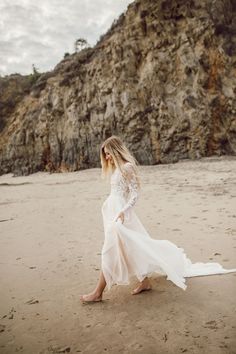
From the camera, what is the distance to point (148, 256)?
3.37m

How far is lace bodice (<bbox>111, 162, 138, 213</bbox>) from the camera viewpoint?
141 inches

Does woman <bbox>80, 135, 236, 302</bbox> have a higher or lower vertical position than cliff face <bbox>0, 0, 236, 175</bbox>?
lower

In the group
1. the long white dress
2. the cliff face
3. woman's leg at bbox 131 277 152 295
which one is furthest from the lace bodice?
the cliff face

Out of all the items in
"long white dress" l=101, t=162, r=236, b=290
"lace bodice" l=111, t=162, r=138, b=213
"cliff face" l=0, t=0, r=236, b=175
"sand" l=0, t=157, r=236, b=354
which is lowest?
"sand" l=0, t=157, r=236, b=354

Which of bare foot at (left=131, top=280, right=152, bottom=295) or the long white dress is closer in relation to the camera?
the long white dress

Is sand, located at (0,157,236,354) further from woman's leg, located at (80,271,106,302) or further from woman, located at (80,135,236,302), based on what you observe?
woman, located at (80,135,236,302)

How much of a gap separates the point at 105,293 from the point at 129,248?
68 centimetres

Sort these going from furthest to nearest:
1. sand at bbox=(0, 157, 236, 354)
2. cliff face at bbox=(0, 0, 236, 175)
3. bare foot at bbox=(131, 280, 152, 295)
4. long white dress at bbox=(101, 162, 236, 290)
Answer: cliff face at bbox=(0, 0, 236, 175) < bare foot at bbox=(131, 280, 152, 295) < long white dress at bbox=(101, 162, 236, 290) < sand at bbox=(0, 157, 236, 354)

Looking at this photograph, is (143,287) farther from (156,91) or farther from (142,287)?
(156,91)

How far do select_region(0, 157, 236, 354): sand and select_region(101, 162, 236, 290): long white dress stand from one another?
0.89 ft

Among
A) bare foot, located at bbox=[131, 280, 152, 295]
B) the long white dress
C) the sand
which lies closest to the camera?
the sand

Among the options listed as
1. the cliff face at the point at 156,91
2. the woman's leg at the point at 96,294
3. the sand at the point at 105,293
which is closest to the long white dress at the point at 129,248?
the woman's leg at the point at 96,294

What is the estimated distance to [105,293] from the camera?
367cm

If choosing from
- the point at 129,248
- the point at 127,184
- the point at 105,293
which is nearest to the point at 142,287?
the point at 105,293
